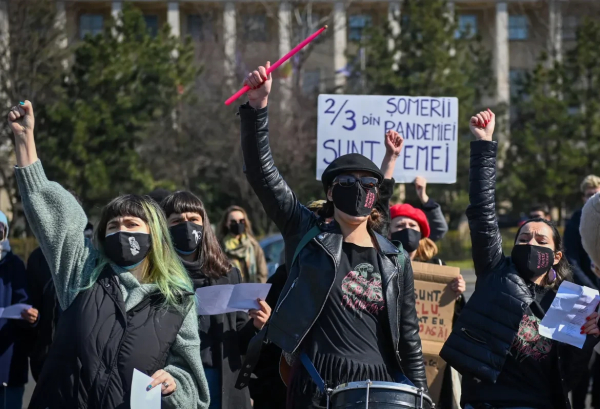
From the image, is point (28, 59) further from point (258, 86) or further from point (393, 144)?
point (258, 86)

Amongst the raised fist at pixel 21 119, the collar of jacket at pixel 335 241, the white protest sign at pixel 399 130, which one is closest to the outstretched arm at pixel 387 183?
the collar of jacket at pixel 335 241

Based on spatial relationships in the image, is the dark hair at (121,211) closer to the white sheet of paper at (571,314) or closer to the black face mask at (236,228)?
the white sheet of paper at (571,314)

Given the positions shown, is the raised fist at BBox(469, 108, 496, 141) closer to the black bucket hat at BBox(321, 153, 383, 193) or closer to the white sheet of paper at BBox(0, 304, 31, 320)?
the black bucket hat at BBox(321, 153, 383, 193)

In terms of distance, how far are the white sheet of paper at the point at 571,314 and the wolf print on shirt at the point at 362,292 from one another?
36.6 inches

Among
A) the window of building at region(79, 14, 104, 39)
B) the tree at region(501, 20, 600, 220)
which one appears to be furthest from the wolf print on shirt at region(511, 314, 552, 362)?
the window of building at region(79, 14, 104, 39)

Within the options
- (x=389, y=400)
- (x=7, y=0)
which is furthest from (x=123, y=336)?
(x=7, y=0)

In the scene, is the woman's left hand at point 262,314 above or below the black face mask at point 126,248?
below

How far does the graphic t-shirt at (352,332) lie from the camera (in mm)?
3904

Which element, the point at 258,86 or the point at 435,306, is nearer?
the point at 258,86

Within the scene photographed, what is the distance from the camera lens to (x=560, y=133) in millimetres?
32688

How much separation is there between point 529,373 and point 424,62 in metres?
28.3

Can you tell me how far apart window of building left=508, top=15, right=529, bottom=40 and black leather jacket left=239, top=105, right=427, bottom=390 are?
4966cm

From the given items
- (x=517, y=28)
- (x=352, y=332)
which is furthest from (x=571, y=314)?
(x=517, y=28)

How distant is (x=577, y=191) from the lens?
111 ft
